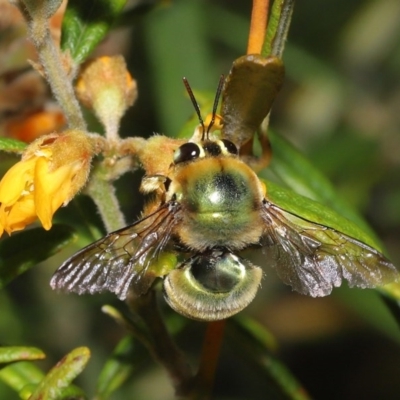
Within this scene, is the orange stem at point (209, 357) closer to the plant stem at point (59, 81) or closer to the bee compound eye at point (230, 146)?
the bee compound eye at point (230, 146)

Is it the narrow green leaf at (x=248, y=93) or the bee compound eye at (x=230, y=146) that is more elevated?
the narrow green leaf at (x=248, y=93)

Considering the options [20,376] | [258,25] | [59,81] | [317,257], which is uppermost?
[258,25]

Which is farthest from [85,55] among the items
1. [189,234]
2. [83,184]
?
[189,234]

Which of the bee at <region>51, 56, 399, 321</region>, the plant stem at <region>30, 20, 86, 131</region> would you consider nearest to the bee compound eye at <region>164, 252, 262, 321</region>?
the bee at <region>51, 56, 399, 321</region>

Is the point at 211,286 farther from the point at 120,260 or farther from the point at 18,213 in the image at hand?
the point at 18,213

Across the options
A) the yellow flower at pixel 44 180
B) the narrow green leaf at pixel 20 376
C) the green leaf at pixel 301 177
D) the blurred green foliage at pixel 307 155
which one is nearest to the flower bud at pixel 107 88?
the yellow flower at pixel 44 180

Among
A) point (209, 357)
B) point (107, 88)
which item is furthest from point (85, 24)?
point (209, 357)

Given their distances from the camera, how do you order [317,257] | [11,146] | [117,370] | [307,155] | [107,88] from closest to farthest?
[11,146]
[317,257]
[107,88]
[117,370]
[307,155]

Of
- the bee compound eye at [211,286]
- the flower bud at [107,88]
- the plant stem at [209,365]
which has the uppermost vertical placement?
the flower bud at [107,88]
